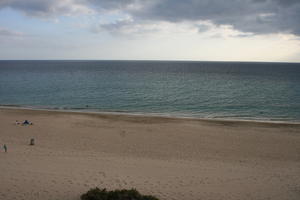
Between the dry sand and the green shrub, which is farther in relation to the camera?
the dry sand

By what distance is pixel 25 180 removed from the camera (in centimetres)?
955

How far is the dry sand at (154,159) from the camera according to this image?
9180 mm

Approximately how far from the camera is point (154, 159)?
12930 mm

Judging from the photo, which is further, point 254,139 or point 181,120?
point 181,120

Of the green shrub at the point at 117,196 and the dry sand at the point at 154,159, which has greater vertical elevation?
the green shrub at the point at 117,196

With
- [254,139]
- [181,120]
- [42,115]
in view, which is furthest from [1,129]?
[254,139]

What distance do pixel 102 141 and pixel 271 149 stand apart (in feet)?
39.5

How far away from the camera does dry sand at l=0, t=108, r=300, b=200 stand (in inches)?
361

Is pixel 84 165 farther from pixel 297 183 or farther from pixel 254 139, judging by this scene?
pixel 254 139

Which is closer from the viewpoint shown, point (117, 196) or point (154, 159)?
point (117, 196)

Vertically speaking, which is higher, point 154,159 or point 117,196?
point 117,196

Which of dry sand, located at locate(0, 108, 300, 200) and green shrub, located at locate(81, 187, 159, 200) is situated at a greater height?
green shrub, located at locate(81, 187, 159, 200)

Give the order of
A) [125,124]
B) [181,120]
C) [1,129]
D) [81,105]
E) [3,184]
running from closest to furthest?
[3,184], [1,129], [125,124], [181,120], [81,105]

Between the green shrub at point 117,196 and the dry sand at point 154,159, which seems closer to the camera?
the green shrub at point 117,196
